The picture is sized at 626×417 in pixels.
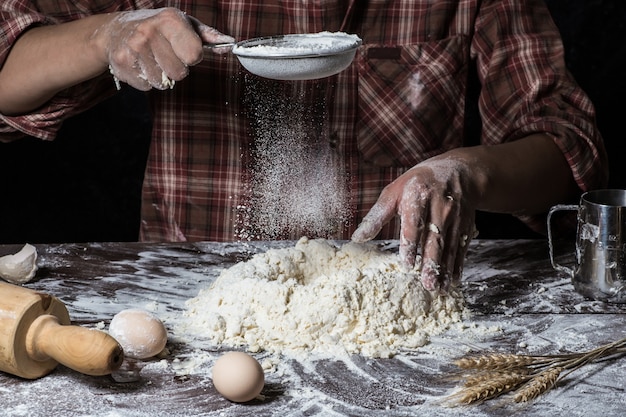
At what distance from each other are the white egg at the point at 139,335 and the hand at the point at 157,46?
45 centimetres

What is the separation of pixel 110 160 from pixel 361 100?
1.05m

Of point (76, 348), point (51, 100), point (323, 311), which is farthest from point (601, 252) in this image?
point (51, 100)

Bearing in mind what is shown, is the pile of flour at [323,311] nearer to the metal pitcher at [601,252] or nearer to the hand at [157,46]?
the metal pitcher at [601,252]

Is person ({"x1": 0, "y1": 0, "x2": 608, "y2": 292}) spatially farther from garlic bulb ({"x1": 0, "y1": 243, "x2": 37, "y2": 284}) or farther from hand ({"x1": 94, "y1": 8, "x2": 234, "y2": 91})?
garlic bulb ({"x1": 0, "y1": 243, "x2": 37, "y2": 284})

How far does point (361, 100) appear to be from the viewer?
2.00 meters

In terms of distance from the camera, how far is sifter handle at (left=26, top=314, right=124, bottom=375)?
1133 mm

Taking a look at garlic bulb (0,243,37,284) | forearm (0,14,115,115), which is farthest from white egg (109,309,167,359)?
forearm (0,14,115,115)

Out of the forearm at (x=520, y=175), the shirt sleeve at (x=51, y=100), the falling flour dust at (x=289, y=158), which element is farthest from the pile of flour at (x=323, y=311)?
the shirt sleeve at (x=51, y=100)

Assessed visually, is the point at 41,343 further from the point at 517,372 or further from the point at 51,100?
the point at 51,100

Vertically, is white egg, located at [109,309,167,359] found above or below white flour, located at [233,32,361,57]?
below

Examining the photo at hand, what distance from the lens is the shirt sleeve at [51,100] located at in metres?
1.80

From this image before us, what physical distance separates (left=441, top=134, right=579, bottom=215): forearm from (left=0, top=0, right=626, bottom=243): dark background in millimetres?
803

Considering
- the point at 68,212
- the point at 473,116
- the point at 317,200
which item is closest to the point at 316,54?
the point at 317,200

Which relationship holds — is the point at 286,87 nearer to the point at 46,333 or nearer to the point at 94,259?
the point at 94,259
